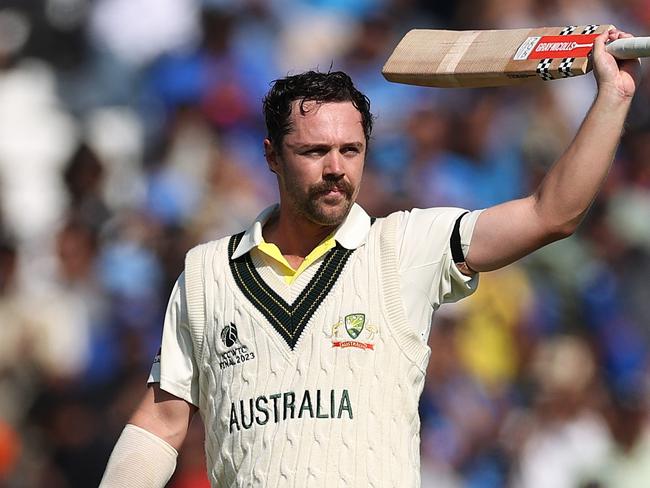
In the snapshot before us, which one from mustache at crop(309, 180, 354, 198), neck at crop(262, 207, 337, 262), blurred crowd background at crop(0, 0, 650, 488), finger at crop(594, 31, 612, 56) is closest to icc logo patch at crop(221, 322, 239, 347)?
neck at crop(262, 207, 337, 262)

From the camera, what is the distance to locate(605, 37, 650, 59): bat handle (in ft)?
8.87

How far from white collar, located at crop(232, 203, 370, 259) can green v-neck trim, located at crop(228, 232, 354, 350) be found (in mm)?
22

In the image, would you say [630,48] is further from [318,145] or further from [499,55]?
[318,145]

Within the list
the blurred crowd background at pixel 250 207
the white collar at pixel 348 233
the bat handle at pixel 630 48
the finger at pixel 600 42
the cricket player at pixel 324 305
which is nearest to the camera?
the bat handle at pixel 630 48

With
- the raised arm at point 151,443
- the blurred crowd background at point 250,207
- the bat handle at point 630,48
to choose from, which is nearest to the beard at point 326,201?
the raised arm at point 151,443

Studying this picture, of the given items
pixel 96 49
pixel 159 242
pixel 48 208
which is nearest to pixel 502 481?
pixel 159 242

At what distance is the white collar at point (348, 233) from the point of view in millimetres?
3207

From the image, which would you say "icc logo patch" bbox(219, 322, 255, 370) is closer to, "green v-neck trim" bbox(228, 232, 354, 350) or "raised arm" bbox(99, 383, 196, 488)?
"green v-neck trim" bbox(228, 232, 354, 350)

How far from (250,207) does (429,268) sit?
122 inches

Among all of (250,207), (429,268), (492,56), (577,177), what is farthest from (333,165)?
(250,207)

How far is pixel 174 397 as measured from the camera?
3.32 m

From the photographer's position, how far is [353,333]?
10.1 feet

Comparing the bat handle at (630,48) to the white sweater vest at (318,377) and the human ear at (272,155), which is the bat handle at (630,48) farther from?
the human ear at (272,155)

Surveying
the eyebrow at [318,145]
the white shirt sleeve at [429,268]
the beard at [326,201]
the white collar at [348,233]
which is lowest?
the white shirt sleeve at [429,268]
